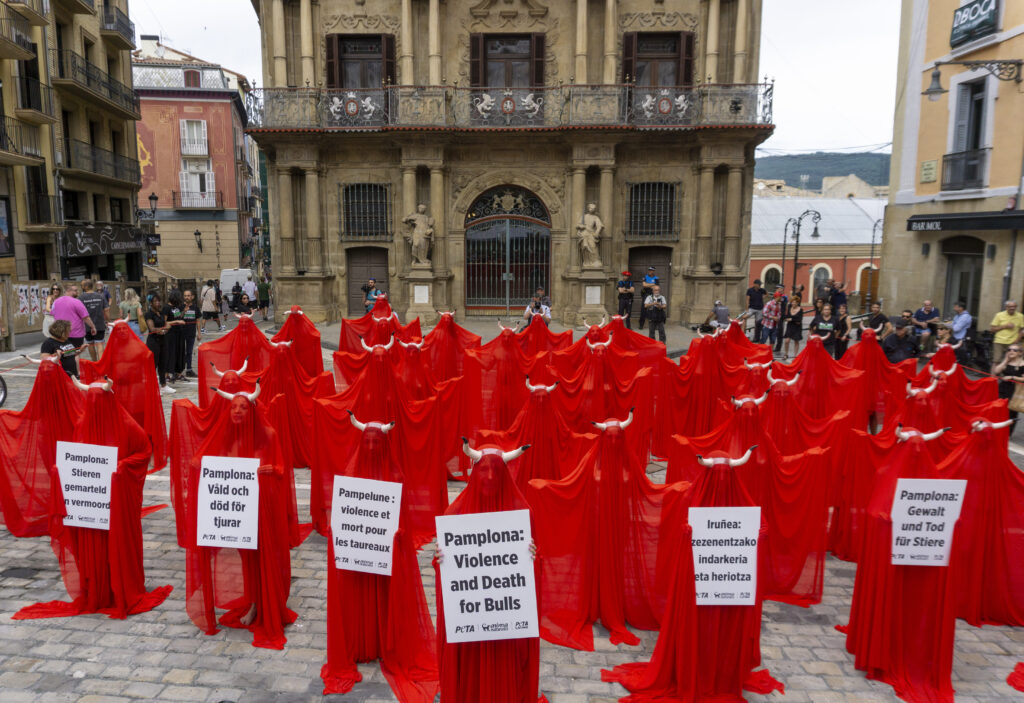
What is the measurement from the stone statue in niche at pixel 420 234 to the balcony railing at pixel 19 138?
45.1ft

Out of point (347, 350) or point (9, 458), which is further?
point (347, 350)

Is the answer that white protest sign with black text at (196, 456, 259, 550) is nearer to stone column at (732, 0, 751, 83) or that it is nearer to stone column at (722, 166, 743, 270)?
stone column at (722, 166, 743, 270)

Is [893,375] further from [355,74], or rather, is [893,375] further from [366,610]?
[355,74]

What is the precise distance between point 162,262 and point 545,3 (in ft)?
103

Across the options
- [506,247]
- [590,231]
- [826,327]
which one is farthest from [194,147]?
[826,327]

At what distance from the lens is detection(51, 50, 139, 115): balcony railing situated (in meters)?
29.3

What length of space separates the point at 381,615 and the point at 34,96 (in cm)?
2884

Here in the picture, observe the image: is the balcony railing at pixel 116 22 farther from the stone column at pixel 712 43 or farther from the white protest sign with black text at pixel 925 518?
the white protest sign with black text at pixel 925 518

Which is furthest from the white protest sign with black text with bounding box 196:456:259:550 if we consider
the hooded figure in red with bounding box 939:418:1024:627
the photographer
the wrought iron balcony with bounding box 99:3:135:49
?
the wrought iron balcony with bounding box 99:3:135:49

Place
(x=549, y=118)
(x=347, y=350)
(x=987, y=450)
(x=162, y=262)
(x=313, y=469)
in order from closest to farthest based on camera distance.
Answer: (x=987, y=450) < (x=313, y=469) < (x=347, y=350) < (x=549, y=118) < (x=162, y=262)

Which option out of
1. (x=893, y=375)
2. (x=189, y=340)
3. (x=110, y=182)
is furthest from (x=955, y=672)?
(x=110, y=182)

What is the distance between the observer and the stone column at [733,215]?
23.8 metres

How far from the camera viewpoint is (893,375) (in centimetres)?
1113

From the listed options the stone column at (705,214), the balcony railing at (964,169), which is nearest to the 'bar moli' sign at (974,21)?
the balcony railing at (964,169)
